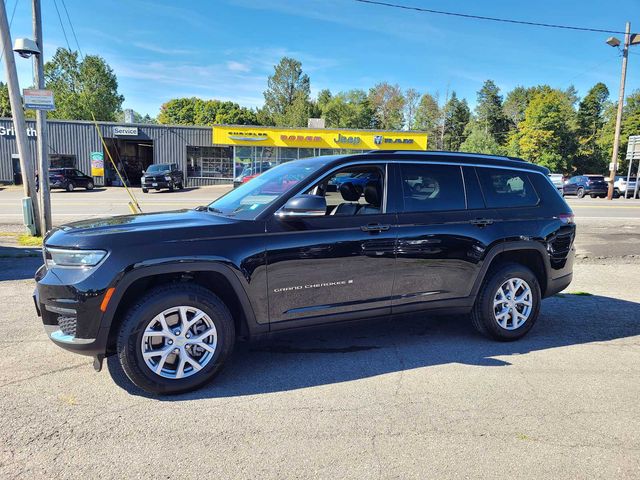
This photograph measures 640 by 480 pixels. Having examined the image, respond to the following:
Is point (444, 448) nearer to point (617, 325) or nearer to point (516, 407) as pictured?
point (516, 407)

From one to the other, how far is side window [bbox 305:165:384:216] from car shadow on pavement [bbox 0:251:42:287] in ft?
17.5

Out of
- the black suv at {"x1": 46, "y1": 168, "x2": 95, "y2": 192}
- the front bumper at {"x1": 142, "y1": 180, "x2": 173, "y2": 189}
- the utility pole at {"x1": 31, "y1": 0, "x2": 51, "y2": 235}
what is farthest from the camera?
the front bumper at {"x1": 142, "y1": 180, "x2": 173, "y2": 189}

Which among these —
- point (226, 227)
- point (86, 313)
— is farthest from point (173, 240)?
point (86, 313)

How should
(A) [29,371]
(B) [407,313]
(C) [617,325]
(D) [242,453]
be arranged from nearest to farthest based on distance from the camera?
(D) [242,453], (A) [29,371], (B) [407,313], (C) [617,325]

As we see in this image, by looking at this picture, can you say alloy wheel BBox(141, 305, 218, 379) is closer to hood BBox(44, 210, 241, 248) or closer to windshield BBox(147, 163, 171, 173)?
hood BBox(44, 210, 241, 248)

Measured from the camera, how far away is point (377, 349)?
14.2 ft

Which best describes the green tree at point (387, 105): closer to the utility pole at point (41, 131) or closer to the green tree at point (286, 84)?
the green tree at point (286, 84)

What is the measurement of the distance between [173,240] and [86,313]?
760 mm

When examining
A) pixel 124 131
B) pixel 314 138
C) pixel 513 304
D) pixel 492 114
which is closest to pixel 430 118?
pixel 492 114

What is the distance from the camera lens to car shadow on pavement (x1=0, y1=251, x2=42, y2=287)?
7016mm

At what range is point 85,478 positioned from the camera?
247 cm

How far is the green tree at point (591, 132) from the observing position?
211 feet

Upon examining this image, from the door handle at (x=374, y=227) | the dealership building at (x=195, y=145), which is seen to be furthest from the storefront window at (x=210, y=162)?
the door handle at (x=374, y=227)

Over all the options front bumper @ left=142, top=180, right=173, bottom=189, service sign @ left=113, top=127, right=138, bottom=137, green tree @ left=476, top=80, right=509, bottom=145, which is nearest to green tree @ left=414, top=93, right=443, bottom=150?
green tree @ left=476, top=80, right=509, bottom=145
